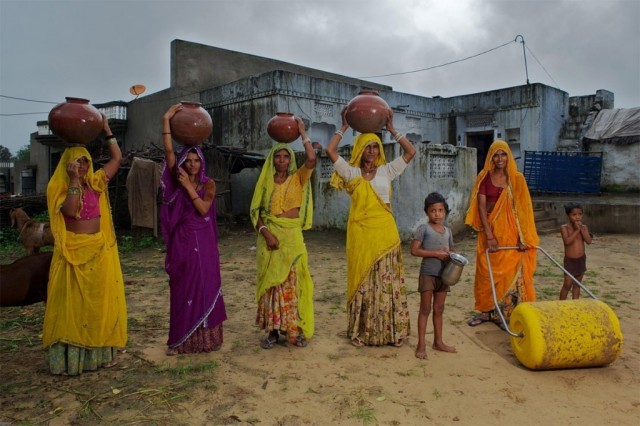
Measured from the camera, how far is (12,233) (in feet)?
38.2

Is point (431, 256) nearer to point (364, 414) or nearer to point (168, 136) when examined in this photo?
point (364, 414)

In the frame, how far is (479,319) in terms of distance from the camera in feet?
15.3

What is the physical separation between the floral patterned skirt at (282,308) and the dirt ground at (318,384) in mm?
196

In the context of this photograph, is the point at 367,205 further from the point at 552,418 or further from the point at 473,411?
the point at 552,418

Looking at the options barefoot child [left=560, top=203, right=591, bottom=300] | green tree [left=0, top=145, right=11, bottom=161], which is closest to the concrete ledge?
barefoot child [left=560, top=203, right=591, bottom=300]

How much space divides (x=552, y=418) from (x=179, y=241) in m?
2.86

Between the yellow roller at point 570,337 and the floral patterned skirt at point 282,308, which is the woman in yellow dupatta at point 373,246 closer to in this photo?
Result: the floral patterned skirt at point 282,308

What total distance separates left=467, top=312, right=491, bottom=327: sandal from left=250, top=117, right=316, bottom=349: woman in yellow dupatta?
1.69m

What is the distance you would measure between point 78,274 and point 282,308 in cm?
160

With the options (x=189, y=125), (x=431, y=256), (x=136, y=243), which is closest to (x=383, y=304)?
(x=431, y=256)

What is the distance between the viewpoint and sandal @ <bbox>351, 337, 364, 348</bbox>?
4010mm

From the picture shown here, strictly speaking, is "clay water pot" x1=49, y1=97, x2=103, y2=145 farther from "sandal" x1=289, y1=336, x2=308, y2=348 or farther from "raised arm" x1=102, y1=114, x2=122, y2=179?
"sandal" x1=289, y1=336, x2=308, y2=348

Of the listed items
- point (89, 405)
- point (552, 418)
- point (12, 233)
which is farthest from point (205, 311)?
point (12, 233)

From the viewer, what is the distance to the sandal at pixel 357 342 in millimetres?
4010
